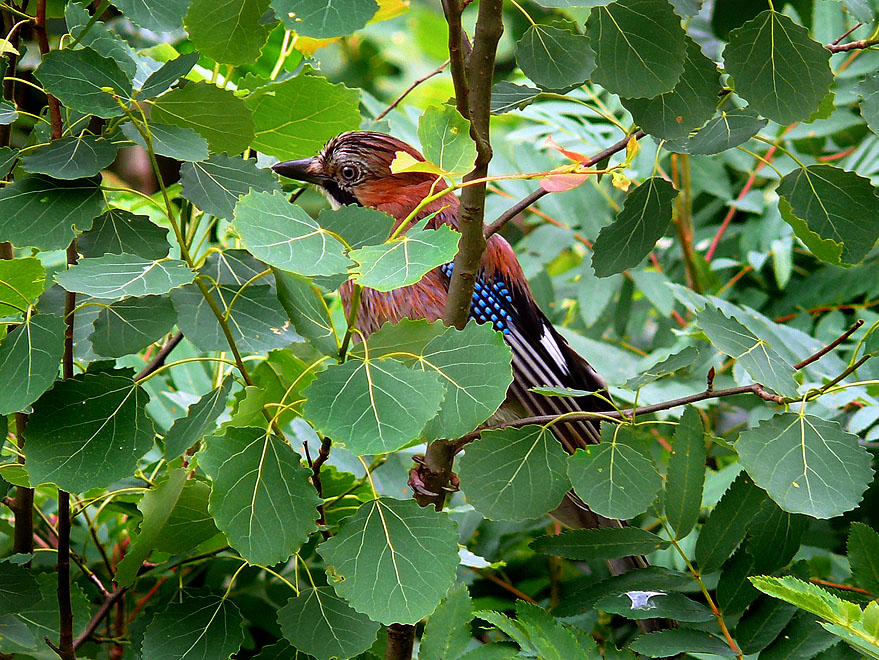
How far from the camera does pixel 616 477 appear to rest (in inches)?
36.4

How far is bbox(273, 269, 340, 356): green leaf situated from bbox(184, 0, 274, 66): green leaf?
0.25m

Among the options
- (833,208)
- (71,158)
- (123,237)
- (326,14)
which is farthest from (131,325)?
(833,208)

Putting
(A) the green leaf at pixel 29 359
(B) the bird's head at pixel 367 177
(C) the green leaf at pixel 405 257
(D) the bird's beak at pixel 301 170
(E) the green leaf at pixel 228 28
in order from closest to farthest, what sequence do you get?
(C) the green leaf at pixel 405 257 < (A) the green leaf at pixel 29 359 < (E) the green leaf at pixel 228 28 < (D) the bird's beak at pixel 301 170 < (B) the bird's head at pixel 367 177

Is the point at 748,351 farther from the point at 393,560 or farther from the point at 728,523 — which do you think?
the point at 393,560

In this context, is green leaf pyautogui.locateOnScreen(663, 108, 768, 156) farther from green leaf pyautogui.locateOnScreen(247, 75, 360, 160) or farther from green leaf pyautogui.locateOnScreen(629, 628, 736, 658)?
green leaf pyautogui.locateOnScreen(629, 628, 736, 658)

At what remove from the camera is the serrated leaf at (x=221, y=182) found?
0.95 m

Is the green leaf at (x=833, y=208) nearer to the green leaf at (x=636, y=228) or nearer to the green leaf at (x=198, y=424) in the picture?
the green leaf at (x=636, y=228)

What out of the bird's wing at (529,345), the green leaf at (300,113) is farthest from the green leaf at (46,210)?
the bird's wing at (529,345)

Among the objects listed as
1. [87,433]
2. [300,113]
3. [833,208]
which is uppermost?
[300,113]

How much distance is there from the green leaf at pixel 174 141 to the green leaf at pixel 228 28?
0.11 meters

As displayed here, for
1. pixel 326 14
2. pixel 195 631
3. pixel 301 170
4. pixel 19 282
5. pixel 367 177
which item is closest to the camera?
pixel 326 14

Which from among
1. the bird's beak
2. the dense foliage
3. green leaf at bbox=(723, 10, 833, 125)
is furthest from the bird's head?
green leaf at bbox=(723, 10, 833, 125)

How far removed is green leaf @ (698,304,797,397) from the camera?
89cm

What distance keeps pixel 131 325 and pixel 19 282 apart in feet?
0.61
